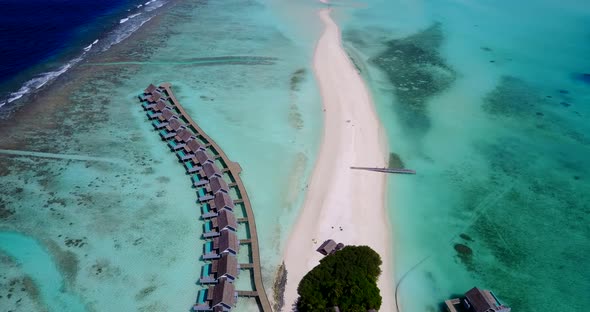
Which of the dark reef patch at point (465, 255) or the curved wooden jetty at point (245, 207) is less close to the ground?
the curved wooden jetty at point (245, 207)

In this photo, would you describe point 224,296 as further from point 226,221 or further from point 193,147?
point 193,147

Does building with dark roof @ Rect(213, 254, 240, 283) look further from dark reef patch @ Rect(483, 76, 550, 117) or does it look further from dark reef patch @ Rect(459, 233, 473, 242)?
dark reef patch @ Rect(483, 76, 550, 117)

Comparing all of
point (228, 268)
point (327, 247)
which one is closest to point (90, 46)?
point (228, 268)

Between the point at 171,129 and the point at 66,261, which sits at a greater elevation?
the point at 171,129

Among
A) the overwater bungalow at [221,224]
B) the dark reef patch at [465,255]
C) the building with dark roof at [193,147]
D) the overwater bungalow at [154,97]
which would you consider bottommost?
the dark reef patch at [465,255]

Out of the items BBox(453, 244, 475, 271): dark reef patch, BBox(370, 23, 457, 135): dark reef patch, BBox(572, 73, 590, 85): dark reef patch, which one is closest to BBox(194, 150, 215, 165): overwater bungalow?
BBox(370, 23, 457, 135): dark reef patch

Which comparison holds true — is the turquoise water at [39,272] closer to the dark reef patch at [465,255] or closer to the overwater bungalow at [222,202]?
the overwater bungalow at [222,202]

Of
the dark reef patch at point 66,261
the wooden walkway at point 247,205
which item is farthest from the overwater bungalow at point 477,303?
the dark reef patch at point 66,261
